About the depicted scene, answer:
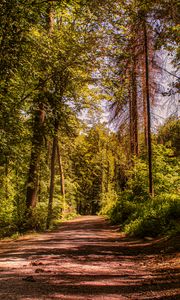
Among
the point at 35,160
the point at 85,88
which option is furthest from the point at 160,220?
the point at 85,88

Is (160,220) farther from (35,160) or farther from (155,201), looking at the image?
(35,160)

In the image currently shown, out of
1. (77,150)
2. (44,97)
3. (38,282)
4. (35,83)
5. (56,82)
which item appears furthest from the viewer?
(77,150)

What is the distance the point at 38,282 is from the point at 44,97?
9.46 meters

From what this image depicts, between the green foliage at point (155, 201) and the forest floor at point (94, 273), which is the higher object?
the green foliage at point (155, 201)

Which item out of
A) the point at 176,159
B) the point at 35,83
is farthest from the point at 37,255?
the point at 176,159

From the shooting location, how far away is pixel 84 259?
279 inches

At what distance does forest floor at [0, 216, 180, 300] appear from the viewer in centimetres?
433

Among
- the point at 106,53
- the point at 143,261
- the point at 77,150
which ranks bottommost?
the point at 143,261

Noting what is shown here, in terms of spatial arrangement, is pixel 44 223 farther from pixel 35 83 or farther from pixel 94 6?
pixel 94 6

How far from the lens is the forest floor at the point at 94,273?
4.33 m

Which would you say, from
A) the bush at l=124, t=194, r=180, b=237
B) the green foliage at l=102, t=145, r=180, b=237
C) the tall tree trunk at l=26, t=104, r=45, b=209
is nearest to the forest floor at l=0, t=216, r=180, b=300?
the bush at l=124, t=194, r=180, b=237

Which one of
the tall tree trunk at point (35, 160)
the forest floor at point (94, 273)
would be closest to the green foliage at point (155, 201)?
the forest floor at point (94, 273)

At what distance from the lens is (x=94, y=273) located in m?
5.68

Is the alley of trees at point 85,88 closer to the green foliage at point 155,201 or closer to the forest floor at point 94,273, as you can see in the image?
the green foliage at point 155,201
